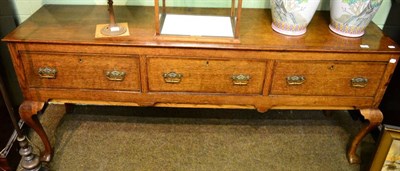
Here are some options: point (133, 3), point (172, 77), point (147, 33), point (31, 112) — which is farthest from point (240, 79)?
point (31, 112)

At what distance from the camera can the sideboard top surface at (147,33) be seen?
1326 millimetres

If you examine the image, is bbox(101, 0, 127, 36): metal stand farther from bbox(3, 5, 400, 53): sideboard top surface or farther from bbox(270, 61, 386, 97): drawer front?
bbox(270, 61, 386, 97): drawer front

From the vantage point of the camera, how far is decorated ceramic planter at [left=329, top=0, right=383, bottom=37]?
135 cm

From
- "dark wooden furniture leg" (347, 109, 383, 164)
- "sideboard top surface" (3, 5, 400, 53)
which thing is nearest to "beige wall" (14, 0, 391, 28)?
"sideboard top surface" (3, 5, 400, 53)

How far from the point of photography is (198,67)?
1384mm

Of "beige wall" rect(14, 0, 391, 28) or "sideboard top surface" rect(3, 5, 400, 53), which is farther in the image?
"beige wall" rect(14, 0, 391, 28)

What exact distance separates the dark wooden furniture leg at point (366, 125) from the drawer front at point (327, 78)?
3.6 inches

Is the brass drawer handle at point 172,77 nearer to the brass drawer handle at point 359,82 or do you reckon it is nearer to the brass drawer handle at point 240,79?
the brass drawer handle at point 240,79

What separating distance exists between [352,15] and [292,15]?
0.80 ft

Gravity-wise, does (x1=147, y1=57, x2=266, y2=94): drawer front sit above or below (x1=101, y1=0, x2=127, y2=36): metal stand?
below

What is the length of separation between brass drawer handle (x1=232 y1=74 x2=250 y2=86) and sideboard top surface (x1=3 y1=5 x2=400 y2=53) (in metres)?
0.13

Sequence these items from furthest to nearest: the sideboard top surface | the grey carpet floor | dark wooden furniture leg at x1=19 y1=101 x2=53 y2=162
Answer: the grey carpet floor
dark wooden furniture leg at x1=19 y1=101 x2=53 y2=162
the sideboard top surface

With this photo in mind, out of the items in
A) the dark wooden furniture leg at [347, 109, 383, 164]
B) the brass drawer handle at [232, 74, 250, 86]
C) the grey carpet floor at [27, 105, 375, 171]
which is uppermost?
the brass drawer handle at [232, 74, 250, 86]

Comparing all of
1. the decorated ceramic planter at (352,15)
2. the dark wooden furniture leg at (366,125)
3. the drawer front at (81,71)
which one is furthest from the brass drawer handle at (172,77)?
the dark wooden furniture leg at (366,125)
